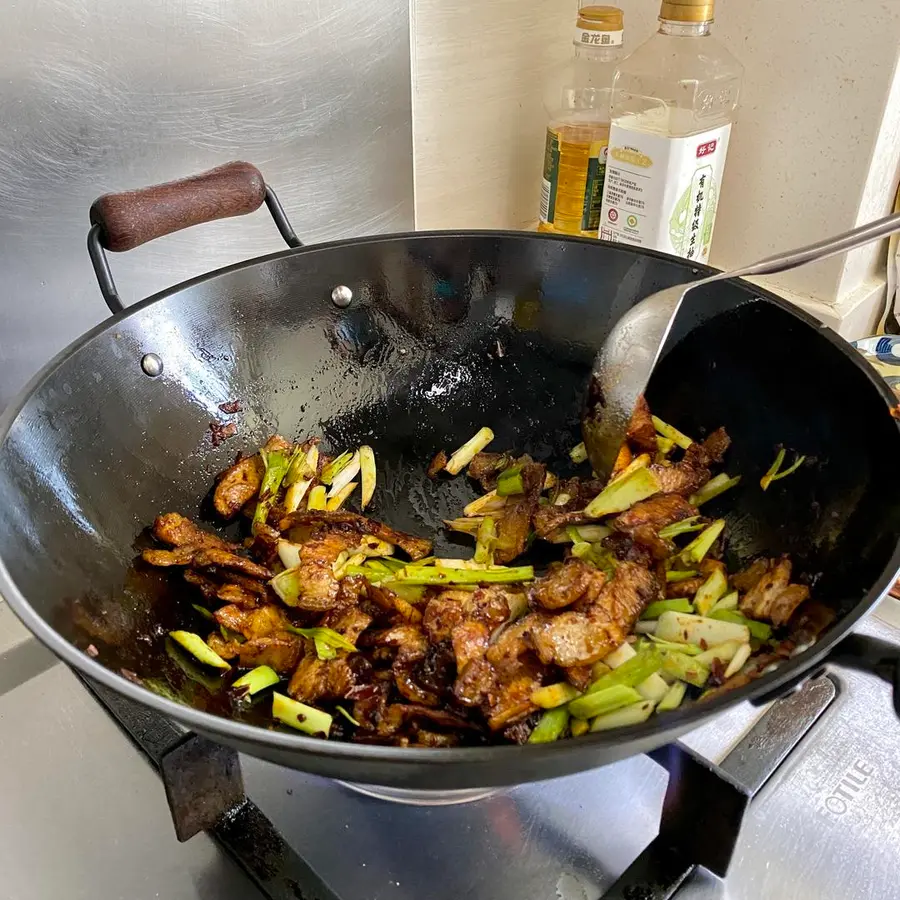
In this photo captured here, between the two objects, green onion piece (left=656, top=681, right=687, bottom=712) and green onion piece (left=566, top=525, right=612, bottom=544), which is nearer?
green onion piece (left=656, top=681, right=687, bottom=712)


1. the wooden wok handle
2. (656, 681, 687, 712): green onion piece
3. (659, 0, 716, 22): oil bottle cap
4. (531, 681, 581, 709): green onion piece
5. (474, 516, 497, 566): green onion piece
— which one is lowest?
(474, 516, 497, 566): green onion piece

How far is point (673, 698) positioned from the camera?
73cm

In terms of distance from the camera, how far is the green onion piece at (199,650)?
79cm

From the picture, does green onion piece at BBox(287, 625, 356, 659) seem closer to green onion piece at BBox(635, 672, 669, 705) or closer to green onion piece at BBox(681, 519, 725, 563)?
green onion piece at BBox(635, 672, 669, 705)

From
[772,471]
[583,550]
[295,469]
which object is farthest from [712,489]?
[295,469]

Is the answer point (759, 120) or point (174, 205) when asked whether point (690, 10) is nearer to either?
point (759, 120)


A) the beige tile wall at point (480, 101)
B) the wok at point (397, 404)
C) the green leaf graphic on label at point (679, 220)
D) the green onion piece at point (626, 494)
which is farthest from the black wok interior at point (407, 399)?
the beige tile wall at point (480, 101)

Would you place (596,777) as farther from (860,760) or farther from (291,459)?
(291,459)

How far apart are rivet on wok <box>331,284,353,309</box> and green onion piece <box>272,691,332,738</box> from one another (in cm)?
52

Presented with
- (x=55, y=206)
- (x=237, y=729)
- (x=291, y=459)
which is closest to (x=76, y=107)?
(x=55, y=206)

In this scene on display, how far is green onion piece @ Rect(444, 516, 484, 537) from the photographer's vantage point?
3.38 ft

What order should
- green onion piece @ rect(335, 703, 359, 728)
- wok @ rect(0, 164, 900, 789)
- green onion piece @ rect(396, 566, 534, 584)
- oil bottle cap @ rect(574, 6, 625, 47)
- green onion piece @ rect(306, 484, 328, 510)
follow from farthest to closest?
oil bottle cap @ rect(574, 6, 625, 47)
green onion piece @ rect(306, 484, 328, 510)
green onion piece @ rect(396, 566, 534, 584)
green onion piece @ rect(335, 703, 359, 728)
wok @ rect(0, 164, 900, 789)

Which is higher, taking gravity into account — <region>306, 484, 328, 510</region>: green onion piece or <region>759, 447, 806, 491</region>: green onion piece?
<region>759, 447, 806, 491</region>: green onion piece

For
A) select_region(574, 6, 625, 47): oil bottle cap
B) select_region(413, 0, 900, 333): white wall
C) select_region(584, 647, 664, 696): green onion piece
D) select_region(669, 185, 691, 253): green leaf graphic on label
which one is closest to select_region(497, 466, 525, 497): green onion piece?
select_region(584, 647, 664, 696): green onion piece
